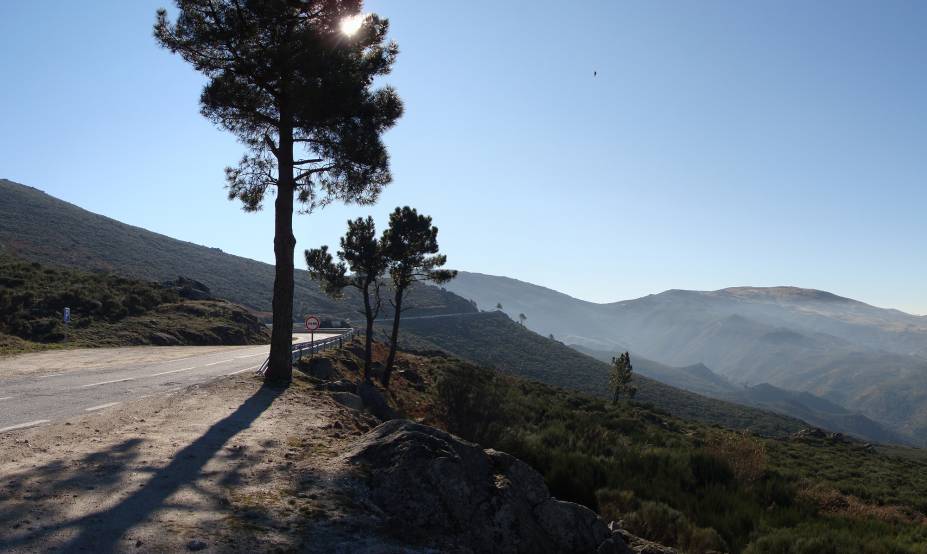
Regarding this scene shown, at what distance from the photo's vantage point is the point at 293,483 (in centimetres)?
741

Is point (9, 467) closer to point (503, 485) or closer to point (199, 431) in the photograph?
point (199, 431)

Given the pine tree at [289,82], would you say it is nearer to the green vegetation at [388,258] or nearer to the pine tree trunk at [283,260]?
the pine tree trunk at [283,260]

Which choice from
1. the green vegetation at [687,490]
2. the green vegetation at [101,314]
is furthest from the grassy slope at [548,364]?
the green vegetation at [687,490]

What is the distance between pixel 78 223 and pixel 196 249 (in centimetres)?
2441

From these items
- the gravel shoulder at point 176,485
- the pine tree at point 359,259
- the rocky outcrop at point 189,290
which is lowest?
the gravel shoulder at point 176,485

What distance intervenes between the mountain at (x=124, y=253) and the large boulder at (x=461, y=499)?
194 feet

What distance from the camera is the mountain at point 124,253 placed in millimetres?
76312

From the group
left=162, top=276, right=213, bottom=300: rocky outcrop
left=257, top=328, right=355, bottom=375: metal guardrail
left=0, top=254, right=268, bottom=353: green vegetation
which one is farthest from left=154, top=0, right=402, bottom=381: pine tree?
left=162, top=276, right=213, bottom=300: rocky outcrop

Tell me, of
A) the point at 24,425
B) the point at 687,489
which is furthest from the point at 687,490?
the point at 24,425

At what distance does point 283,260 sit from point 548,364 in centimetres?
8876

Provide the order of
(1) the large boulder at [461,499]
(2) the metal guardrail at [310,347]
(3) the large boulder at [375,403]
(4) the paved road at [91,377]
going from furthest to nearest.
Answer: (2) the metal guardrail at [310,347], (3) the large boulder at [375,403], (4) the paved road at [91,377], (1) the large boulder at [461,499]

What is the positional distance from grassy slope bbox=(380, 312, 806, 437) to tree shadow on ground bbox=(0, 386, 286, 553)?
222 feet

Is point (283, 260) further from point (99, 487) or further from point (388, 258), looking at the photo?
point (388, 258)

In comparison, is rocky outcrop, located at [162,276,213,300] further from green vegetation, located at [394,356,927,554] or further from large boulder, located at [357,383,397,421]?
large boulder, located at [357,383,397,421]
